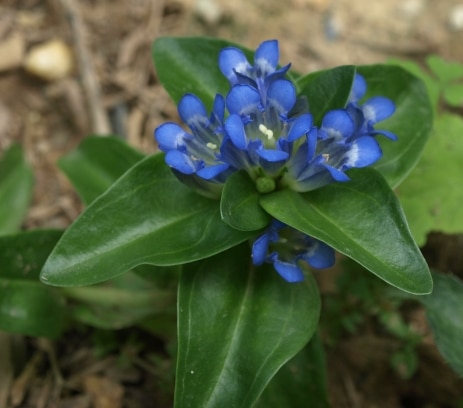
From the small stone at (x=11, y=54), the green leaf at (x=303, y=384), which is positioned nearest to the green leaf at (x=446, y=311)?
the green leaf at (x=303, y=384)

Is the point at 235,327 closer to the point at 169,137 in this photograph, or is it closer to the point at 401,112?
the point at 169,137

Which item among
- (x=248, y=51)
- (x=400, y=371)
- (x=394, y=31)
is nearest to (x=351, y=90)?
(x=248, y=51)

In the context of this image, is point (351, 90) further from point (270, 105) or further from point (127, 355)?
point (127, 355)

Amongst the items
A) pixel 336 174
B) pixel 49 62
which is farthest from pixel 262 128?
pixel 49 62

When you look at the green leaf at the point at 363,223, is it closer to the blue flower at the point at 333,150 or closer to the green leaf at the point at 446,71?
the blue flower at the point at 333,150

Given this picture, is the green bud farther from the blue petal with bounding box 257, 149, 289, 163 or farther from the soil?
the soil

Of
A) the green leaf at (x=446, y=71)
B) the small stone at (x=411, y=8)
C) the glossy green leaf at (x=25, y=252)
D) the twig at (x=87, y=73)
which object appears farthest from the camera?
the small stone at (x=411, y=8)
